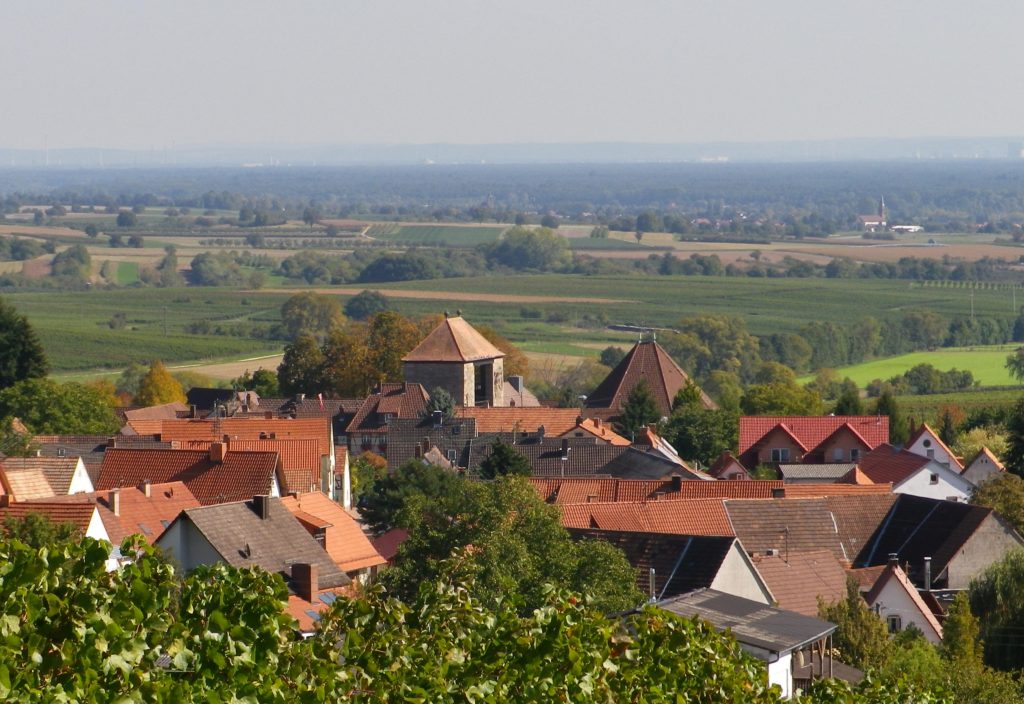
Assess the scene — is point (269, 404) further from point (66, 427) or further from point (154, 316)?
point (154, 316)

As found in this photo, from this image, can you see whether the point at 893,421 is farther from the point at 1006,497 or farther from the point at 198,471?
the point at 198,471

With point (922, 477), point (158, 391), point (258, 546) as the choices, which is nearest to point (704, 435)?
point (922, 477)

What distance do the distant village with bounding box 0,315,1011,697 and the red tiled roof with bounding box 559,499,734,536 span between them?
2.1 inches

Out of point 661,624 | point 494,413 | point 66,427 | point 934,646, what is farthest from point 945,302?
point 661,624

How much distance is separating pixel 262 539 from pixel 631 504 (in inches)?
409

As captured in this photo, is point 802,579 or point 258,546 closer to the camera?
point 258,546

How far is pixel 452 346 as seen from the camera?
261 feet

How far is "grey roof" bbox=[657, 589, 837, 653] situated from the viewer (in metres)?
23.3

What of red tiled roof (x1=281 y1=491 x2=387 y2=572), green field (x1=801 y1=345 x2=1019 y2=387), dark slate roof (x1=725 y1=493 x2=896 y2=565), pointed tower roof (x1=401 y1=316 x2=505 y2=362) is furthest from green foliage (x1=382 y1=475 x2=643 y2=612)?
green field (x1=801 y1=345 x2=1019 y2=387)

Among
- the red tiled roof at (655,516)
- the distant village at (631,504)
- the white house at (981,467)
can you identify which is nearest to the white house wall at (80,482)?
the distant village at (631,504)

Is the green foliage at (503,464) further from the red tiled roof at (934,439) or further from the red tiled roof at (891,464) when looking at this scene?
the red tiled roof at (934,439)

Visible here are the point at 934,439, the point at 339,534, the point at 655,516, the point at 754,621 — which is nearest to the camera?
the point at 754,621

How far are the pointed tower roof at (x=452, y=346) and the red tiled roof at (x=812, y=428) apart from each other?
15.6 metres

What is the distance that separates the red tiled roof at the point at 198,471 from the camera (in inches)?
1547
